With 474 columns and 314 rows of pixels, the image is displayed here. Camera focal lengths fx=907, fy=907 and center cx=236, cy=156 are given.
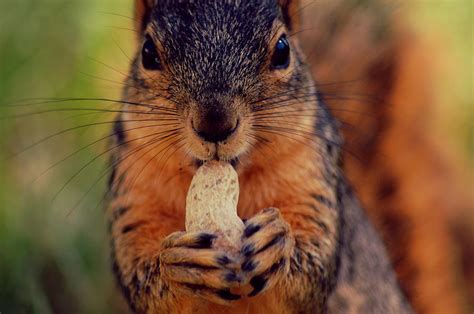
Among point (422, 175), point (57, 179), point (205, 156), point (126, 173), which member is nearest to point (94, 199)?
point (57, 179)

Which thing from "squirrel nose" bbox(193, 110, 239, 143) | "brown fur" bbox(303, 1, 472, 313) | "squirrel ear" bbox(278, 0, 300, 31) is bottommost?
"brown fur" bbox(303, 1, 472, 313)

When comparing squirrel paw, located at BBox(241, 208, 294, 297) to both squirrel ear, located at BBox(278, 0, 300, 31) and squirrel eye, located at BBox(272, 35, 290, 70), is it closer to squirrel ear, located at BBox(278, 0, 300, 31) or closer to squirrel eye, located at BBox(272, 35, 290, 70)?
squirrel eye, located at BBox(272, 35, 290, 70)

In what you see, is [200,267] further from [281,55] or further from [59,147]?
[59,147]

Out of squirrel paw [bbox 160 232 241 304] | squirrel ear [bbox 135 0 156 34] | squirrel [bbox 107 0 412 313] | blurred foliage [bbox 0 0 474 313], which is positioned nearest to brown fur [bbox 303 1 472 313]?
blurred foliage [bbox 0 0 474 313]

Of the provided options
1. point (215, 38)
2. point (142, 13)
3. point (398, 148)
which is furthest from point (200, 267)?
point (398, 148)

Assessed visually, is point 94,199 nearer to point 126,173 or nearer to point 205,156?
point 126,173

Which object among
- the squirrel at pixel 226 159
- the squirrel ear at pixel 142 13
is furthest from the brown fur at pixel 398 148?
the squirrel ear at pixel 142 13

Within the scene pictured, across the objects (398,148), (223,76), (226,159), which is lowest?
(398,148)
